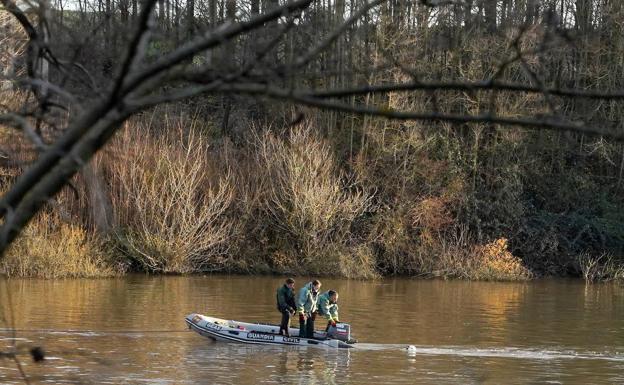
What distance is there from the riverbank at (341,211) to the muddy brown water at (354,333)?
5.12 ft

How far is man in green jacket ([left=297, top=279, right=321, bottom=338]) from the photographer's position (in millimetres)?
21594

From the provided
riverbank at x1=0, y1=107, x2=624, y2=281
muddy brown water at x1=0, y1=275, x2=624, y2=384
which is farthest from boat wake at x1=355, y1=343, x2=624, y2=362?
riverbank at x1=0, y1=107, x2=624, y2=281

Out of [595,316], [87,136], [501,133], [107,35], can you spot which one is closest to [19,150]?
[107,35]

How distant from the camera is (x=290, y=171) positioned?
125 feet

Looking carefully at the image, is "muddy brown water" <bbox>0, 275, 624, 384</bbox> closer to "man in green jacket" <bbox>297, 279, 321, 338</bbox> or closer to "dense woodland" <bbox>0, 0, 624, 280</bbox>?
"man in green jacket" <bbox>297, 279, 321, 338</bbox>

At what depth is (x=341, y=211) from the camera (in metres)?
38.8

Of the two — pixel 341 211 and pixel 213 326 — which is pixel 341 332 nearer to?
pixel 213 326

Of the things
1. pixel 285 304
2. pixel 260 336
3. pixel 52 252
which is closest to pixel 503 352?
pixel 285 304

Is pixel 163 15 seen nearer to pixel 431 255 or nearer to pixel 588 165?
pixel 431 255

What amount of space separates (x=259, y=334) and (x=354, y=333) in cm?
283

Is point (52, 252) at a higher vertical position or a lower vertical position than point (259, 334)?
higher

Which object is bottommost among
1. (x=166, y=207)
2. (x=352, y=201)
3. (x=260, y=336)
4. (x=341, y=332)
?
(x=260, y=336)

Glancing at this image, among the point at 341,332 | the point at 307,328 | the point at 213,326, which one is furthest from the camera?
the point at 213,326

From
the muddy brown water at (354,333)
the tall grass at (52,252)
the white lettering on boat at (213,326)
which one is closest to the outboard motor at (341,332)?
the muddy brown water at (354,333)
